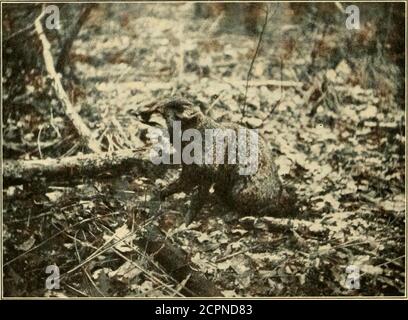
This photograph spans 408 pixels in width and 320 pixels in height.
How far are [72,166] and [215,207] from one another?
2.31 ft

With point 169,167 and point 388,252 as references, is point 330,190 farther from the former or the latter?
point 169,167

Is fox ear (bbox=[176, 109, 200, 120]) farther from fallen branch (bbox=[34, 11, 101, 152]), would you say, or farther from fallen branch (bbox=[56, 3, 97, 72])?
fallen branch (bbox=[56, 3, 97, 72])

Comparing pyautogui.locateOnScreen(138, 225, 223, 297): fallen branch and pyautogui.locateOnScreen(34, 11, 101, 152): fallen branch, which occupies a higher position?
pyautogui.locateOnScreen(34, 11, 101, 152): fallen branch

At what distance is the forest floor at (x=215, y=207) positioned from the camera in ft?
8.70

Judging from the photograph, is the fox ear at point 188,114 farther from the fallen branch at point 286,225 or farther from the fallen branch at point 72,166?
the fallen branch at point 286,225

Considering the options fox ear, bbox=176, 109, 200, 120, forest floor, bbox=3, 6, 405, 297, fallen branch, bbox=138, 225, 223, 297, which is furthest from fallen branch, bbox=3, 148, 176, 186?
fallen branch, bbox=138, 225, 223, 297

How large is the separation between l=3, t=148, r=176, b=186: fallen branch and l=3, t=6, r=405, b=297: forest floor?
38 millimetres

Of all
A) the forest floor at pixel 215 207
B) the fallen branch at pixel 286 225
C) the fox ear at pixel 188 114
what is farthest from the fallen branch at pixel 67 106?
the fallen branch at pixel 286 225

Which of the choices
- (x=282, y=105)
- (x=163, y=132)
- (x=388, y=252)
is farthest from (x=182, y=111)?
(x=388, y=252)

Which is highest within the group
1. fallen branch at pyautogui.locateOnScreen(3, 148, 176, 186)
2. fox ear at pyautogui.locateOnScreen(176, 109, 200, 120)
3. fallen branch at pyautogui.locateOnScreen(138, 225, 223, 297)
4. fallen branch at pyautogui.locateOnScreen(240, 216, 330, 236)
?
fox ear at pyautogui.locateOnScreen(176, 109, 200, 120)

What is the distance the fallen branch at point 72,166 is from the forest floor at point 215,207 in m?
0.04

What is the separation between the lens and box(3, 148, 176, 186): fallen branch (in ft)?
8.82

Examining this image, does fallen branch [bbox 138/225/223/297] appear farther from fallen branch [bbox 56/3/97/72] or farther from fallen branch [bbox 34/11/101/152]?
fallen branch [bbox 56/3/97/72]

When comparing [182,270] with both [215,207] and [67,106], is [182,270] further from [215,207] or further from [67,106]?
[67,106]
